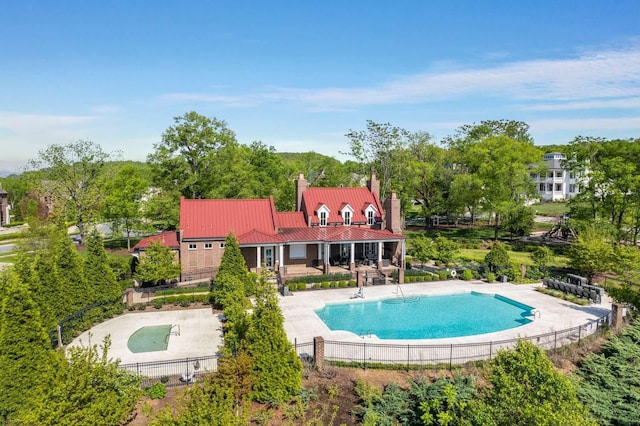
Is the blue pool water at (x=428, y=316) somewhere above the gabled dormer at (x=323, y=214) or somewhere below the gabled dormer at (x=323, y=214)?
below

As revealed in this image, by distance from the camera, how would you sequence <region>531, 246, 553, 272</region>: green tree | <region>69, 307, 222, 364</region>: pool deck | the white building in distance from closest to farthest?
<region>69, 307, 222, 364</region>: pool deck < <region>531, 246, 553, 272</region>: green tree < the white building in distance

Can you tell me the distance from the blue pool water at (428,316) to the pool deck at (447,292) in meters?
0.61

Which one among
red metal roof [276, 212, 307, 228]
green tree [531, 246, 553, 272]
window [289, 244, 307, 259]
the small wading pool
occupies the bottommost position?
the small wading pool

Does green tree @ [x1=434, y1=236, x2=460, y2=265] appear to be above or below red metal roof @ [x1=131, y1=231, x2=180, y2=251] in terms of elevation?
below

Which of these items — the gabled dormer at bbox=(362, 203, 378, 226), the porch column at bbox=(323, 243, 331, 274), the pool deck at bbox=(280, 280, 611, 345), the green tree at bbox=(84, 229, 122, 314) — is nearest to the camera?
the pool deck at bbox=(280, 280, 611, 345)

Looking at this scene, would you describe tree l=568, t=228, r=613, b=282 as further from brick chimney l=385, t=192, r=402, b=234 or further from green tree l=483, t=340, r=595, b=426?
green tree l=483, t=340, r=595, b=426

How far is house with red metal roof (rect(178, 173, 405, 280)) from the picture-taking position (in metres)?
35.6

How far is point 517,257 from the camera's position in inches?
1770

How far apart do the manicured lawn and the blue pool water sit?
40.3ft

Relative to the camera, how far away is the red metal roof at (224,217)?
36.0m

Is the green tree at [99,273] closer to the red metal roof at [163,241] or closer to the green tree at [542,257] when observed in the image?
the red metal roof at [163,241]

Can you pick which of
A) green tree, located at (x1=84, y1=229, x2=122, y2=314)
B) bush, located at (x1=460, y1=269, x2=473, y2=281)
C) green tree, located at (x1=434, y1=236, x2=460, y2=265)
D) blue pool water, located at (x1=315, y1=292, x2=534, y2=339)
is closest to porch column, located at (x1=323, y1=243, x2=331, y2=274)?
blue pool water, located at (x1=315, y1=292, x2=534, y2=339)

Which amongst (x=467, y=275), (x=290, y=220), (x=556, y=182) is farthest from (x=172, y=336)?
(x=556, y=182)

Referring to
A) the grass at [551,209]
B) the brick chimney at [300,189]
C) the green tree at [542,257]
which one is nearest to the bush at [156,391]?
the brick chimney at [300,189]
